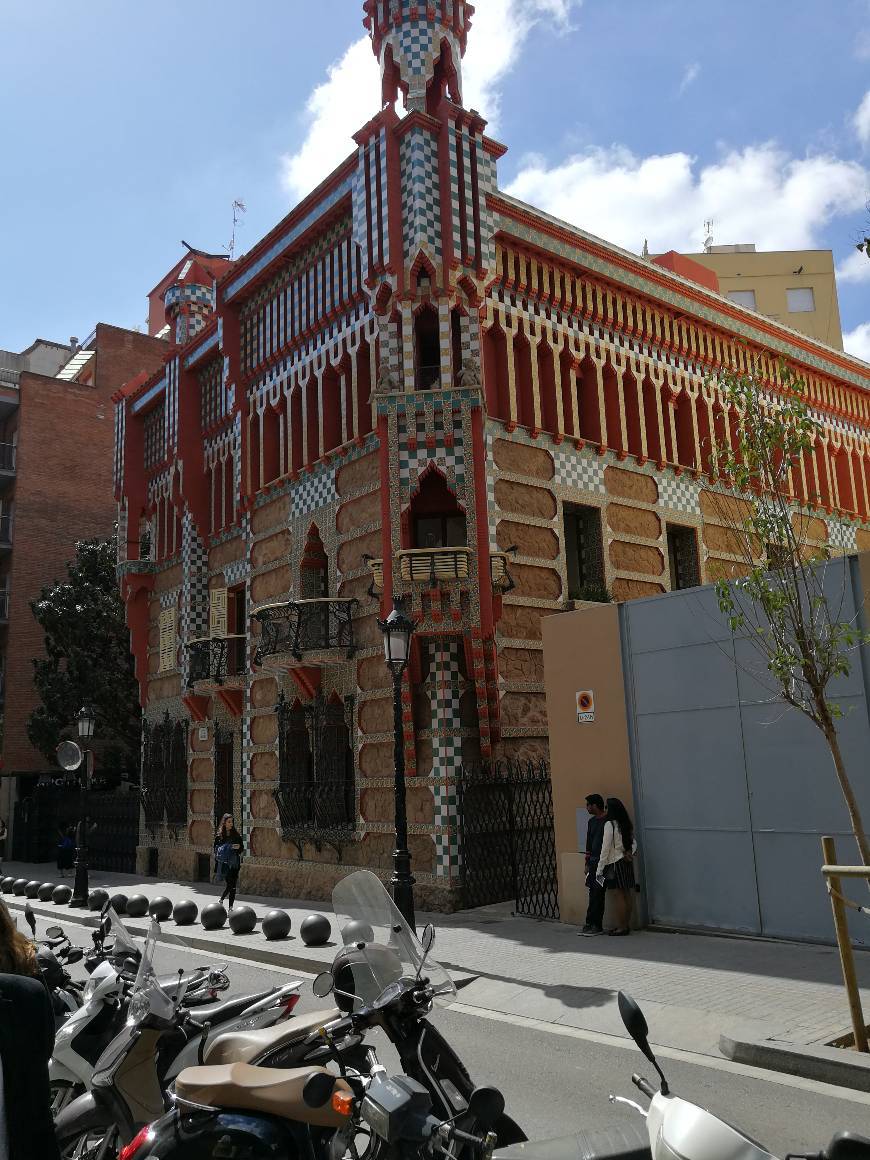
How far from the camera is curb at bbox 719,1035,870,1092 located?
5965 mm

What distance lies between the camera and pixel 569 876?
1242cm

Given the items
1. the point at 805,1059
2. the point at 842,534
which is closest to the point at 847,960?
the point at 805,1059

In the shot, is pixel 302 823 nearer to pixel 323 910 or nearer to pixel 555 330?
pixel 323 910

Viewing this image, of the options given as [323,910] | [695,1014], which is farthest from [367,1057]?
[323,910]

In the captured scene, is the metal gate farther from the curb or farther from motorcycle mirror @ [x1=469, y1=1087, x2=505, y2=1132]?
motorcycle mirror @ [x1=469, y1=1087, x2=505, y2=1132]

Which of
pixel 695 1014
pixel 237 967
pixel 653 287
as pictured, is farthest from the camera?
pixel 653 287

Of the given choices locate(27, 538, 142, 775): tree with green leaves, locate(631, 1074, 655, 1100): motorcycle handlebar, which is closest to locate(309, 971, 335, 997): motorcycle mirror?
locate(631, 1074, 655, 1100): motorcycle handlebar

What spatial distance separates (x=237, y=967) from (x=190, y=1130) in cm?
803

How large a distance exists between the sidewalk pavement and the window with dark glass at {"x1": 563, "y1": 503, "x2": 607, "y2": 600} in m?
6.31

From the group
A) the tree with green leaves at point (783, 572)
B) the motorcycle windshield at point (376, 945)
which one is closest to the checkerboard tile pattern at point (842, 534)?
Answer: the tree with green leaves at point (783, 572)

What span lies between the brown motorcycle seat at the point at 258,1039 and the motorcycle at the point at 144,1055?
0.12 m

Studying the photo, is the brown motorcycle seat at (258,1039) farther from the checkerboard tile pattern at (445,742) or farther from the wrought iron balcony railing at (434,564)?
the wrought iron balcony railing at (434,564)

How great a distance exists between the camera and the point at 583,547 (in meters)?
17.6

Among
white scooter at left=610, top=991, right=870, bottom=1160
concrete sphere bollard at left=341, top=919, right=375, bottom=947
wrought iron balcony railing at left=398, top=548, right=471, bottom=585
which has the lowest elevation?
white scooter at left=610, top=991, right=870, bottom=1160
